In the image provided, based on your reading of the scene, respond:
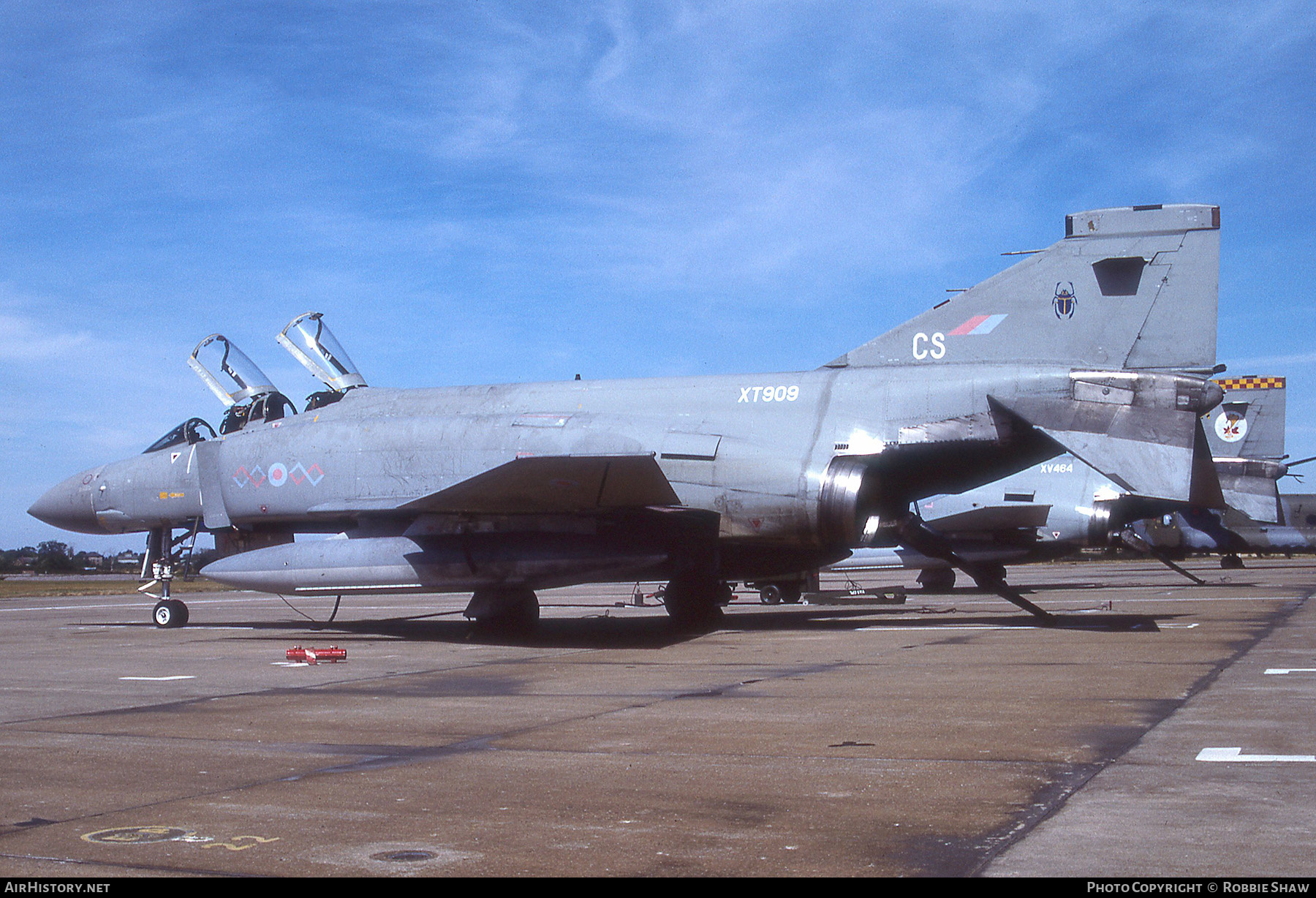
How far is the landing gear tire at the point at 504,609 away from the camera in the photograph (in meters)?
13.7

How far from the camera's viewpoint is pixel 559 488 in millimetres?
12625

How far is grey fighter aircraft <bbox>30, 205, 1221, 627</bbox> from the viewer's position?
12.4 m

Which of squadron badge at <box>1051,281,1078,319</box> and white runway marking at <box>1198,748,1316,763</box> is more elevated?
squadron badge at <box>1051,281,1078,319</box>

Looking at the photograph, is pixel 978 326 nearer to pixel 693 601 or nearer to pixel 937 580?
pixel 693 601

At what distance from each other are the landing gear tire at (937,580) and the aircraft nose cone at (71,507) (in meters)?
18.0

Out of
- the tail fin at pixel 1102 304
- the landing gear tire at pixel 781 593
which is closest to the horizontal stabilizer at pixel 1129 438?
the tail fin at pixel 1102 304

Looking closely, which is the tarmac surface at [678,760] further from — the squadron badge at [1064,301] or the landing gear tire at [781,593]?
the landing gear tire at [781,593]

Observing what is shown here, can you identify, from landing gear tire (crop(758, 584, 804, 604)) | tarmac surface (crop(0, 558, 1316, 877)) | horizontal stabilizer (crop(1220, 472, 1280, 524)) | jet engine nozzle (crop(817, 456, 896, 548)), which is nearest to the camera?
tarmac surface (crop(0, 558, 1316, 877))

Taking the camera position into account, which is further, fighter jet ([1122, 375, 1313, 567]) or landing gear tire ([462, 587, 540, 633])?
fighter jet ([1122, 375, 1313, 567])

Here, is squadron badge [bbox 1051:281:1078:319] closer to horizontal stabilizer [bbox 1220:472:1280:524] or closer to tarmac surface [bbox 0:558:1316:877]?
tarmac surface [bbox 0:558:1316:877]

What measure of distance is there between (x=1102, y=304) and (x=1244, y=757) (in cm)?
888

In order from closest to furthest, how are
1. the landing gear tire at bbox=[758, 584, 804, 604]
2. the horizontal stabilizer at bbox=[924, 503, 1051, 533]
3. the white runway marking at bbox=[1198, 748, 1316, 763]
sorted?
the white runway marking at bbox=[1198, 748, 1316, 763]
the landing gear tire at bbox=[758, 584, 804, 604]
the horizontal stabilizer at bbox=[924, 503, 1051, 533]

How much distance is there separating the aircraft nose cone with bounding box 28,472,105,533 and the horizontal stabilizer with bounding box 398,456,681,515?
6653mm

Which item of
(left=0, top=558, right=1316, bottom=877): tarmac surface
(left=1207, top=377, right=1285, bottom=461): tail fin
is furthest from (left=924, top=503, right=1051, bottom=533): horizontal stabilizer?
(left=1207, top=377, right=1285, bottom=461): tail fin
